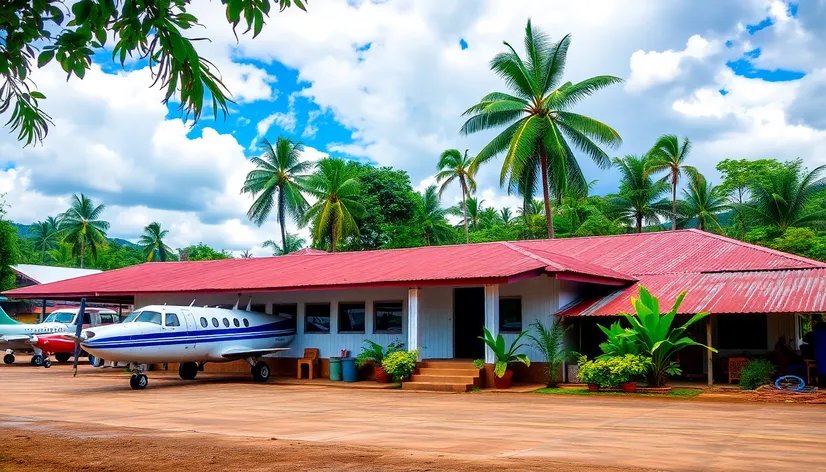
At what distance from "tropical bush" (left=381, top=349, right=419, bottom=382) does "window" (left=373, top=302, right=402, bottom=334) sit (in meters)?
2.25

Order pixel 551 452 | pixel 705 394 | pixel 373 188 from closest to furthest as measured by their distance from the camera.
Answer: pixel 551 452 → pixel 705 394 → pixel 373 188

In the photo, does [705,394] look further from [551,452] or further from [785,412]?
[551,452]

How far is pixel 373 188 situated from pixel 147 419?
3929 centimetres

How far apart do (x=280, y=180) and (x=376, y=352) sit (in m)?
32.2

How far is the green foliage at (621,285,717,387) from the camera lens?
57.1 ft

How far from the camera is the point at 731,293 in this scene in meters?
A: 18.6

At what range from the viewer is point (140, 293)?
25594 millimetres

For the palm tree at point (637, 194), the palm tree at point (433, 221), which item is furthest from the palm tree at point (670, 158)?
the palm tree at point (433, 221)

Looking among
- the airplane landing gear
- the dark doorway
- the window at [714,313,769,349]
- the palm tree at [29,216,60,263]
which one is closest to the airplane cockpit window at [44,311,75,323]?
the airplane landing gear

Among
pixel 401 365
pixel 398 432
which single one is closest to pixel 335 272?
pixel 401 365

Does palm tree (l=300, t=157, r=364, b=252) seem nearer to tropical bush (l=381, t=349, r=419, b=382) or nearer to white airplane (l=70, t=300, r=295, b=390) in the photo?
white airplane (l=70, t=300, r=295, b=390)

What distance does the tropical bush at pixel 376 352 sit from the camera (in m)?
21.2

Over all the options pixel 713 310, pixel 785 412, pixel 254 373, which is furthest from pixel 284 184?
pixel 785 412

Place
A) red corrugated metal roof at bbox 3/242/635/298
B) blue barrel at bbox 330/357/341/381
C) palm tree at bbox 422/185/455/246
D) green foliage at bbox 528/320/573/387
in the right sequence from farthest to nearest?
palm tree at bbox 422/185/455/246 → blue barrel at bbox 330/357/341/381 → red corrugated metal roof at bbox 3/242/635/298 → green foliage at bbox 528/320/573/387
